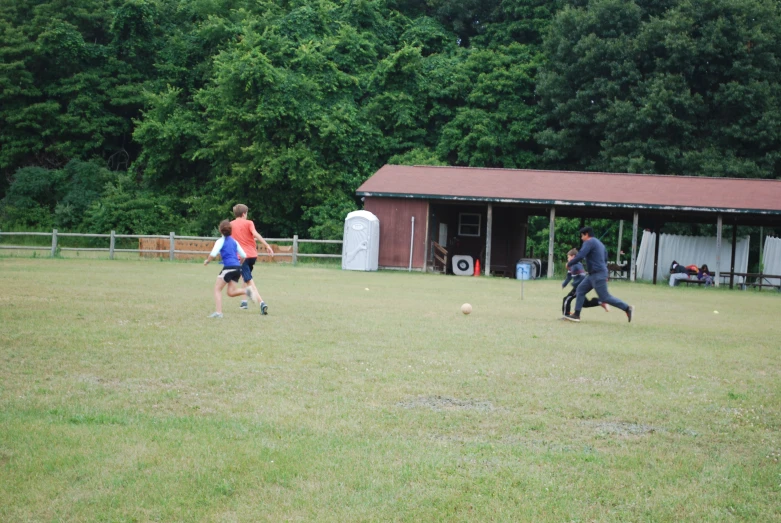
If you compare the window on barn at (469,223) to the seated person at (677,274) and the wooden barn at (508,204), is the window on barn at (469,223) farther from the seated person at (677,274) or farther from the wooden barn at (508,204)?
the seated person at (677,274)

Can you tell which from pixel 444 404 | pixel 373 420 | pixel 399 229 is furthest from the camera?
pixel 399 229

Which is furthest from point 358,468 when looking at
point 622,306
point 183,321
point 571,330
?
point 622,306

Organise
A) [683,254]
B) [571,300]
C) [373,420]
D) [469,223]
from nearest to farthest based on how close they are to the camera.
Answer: [373,420]
[571,300]
[469,223]
[683,254]

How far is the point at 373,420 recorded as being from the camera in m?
6.31

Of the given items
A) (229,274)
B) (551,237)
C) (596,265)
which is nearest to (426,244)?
(551,237)

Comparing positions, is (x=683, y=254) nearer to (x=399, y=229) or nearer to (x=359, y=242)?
(x=399, y=229)

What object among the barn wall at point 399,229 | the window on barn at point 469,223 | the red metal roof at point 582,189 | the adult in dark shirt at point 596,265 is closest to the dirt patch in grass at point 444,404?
the adult in dark shirt at point 596,265

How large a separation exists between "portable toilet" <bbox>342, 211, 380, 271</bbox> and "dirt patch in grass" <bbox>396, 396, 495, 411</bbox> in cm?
2432

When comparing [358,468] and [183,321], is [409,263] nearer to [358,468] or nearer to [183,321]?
[183,321]

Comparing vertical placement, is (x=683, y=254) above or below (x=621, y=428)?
above

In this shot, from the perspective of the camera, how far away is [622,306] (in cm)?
1409

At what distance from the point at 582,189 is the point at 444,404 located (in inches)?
1021

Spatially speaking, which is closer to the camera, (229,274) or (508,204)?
(229,274)

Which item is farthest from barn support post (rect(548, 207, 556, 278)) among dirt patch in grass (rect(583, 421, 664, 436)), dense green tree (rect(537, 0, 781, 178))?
dirt patch in grass (rect(583, 421, 664, 436))
